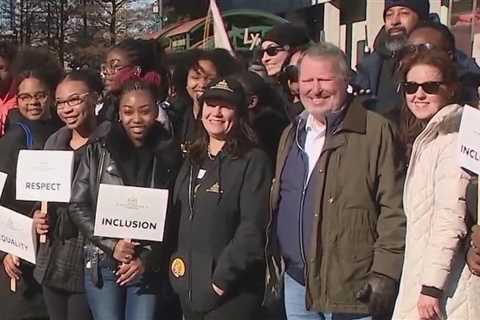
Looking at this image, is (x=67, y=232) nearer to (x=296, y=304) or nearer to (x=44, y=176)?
(x=44, y=176)

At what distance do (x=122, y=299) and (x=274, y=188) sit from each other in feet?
3.27

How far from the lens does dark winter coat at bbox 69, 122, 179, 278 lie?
428 cm

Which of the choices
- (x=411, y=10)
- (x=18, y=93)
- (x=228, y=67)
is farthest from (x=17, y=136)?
(x=411, y=10)

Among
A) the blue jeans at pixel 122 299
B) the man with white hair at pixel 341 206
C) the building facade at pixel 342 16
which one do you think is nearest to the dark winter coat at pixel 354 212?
the man with white hair at pixel 341 206

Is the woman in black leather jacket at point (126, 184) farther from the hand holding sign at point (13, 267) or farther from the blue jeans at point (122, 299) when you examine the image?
the hand holding sign at point (13, 267)

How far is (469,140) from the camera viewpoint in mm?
3168

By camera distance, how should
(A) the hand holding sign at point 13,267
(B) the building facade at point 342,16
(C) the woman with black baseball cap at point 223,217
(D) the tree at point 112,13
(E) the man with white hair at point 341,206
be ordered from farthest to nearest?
A: (D) the tree at point 112,13 → (B) the building facade at point 342,16 → (A) the hand holding sign at point 13,267 → (C) the woman with black baseball cap at point 223,217 → (E) the man with white hair at point 341,206

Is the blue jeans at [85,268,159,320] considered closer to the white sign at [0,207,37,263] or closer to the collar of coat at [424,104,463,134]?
the white sign at [0,207,37,263]

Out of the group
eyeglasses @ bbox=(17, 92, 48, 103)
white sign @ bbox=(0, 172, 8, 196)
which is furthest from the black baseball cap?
white sign @ bbox=(0, 172, 8, 196)

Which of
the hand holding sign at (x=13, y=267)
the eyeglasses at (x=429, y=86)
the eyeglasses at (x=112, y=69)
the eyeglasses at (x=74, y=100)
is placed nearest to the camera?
the eyeglasses at (x=429, y=86)

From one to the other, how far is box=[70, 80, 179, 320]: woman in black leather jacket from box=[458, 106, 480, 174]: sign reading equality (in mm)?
1629

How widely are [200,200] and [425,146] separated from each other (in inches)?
45.3

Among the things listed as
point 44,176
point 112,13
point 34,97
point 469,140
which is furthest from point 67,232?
point 112,13

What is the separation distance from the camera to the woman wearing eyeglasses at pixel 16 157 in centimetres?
490
